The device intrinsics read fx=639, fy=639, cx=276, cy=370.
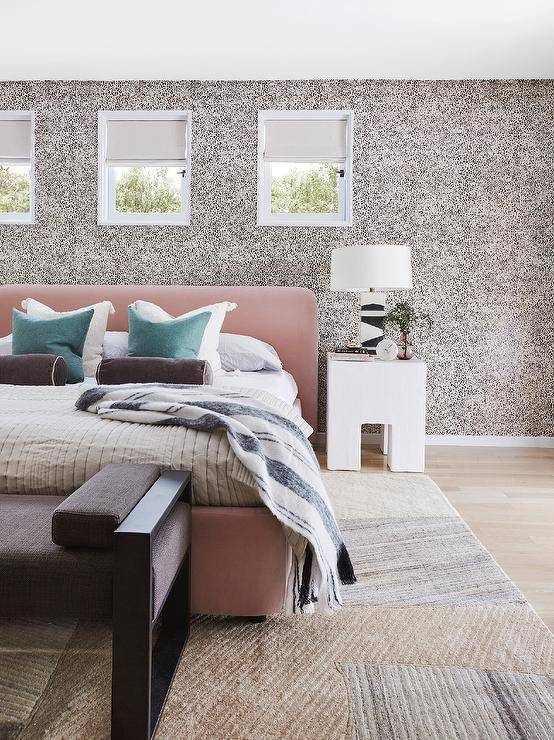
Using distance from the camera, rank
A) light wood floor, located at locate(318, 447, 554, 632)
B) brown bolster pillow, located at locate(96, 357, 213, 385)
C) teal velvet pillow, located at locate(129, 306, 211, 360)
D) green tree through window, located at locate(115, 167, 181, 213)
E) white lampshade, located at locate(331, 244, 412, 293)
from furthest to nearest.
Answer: green tree through window, located at locate(115, 167, 181, 213)
white lampshade, located at locate(331, 244, 412, 293)
teal velvet pillow, located at locate(129, 306, 211, 360)
brown bolster pillow, located at locate(96, 357, 213, 385)
light wood floor, located at locate(318, 447, 554, 632)

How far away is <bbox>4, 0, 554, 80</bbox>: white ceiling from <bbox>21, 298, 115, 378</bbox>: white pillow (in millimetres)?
1501

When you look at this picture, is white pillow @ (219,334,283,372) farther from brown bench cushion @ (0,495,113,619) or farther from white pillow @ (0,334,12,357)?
brown bench cushion @ (0,495,113,619)

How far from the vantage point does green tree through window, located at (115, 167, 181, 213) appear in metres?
4.36

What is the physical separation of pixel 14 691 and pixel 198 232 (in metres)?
3.23

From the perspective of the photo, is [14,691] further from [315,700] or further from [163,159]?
[163,159]

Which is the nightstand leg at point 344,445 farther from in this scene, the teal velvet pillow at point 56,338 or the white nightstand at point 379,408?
the teal velvet pillow at point 56,338

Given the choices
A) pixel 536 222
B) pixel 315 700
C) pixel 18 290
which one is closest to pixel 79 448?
pixel 315 700

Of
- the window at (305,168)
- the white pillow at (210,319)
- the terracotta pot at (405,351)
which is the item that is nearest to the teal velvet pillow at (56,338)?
the white pillow at (210,319)

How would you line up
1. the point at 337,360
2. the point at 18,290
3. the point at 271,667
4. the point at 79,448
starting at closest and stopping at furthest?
the point at 271,667 < the point at 79,448 < the point at 337,360 < the point at 18,290

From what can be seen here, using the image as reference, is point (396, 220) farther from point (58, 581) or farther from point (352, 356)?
point (58, 581)

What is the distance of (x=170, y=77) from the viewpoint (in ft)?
13.6

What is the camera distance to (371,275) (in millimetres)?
3635

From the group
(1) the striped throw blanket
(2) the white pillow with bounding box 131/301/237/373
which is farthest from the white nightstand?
(1) the striped throw blanket

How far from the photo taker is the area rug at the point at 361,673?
1.31 m
